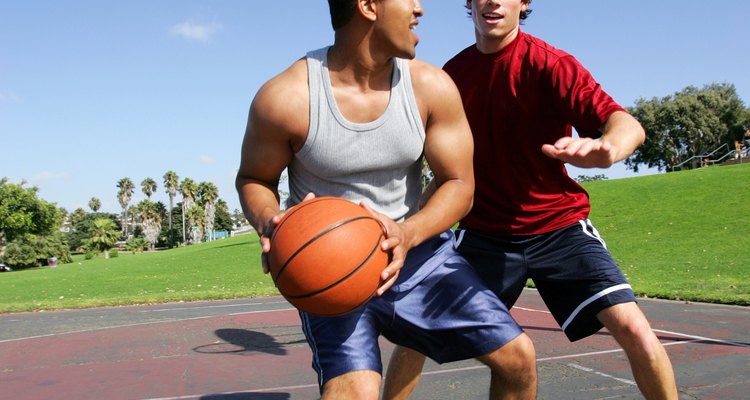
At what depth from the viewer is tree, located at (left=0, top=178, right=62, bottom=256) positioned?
56.7 meters

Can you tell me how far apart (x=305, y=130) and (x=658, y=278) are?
44.0 ft

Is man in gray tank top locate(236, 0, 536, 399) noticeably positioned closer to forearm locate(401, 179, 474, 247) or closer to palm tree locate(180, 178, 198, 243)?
forearm locate(401, 179, 474, 247)

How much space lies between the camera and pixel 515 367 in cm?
280

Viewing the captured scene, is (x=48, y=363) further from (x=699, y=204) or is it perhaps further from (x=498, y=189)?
(x=699, y=204)

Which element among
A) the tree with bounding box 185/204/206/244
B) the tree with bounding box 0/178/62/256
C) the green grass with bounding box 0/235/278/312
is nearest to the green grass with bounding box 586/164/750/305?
the green grass with bounding box 0/235/278/312

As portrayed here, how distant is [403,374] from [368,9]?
6.19ft

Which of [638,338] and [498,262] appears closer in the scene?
[638,338]

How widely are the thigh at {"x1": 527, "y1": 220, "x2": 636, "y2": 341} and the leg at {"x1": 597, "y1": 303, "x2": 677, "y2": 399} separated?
11 centimetres

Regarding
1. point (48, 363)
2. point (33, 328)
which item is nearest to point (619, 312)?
point (48, 363)

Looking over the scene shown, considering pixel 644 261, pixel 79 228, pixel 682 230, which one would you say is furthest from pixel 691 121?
pixel 79 228

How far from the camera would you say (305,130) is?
2.69m

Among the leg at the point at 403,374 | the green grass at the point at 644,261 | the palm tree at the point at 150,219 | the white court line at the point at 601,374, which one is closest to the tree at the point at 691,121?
the green grass at the point at 644,261

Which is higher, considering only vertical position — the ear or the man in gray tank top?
the ear

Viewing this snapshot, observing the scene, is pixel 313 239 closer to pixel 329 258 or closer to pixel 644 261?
pixel 329 258
